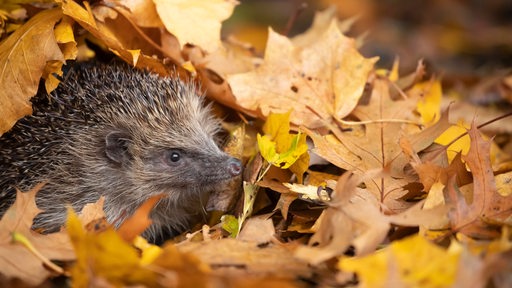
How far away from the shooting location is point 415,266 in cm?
219

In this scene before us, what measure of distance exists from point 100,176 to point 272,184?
80 centimetres

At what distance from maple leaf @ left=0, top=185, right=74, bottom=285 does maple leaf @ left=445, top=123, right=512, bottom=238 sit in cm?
138

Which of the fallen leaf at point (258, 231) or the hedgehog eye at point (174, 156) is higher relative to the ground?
the hedgehog eye at point (174, 156)

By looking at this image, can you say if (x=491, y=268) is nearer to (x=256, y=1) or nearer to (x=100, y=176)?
(x=100, y=176)

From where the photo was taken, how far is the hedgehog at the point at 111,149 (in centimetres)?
319

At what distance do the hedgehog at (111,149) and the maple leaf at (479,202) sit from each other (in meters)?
0.97

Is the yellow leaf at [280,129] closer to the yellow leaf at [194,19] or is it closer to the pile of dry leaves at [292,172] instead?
the pile of dry leaves at [292,172]

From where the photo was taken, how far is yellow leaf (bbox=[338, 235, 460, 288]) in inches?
85.0

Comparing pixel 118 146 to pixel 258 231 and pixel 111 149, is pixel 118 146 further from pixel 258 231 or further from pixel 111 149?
pixel 258 231

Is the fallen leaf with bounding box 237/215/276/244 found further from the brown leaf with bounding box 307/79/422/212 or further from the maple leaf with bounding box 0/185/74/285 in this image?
the maple leaf with bounding box 0/185/74/285

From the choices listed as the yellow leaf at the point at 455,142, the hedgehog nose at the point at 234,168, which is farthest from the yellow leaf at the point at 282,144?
the yellow leaf at the point at 455,142

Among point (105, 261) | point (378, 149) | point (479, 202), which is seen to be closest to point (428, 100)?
point (378, 149)

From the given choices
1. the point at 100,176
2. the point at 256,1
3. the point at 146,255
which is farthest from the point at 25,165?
the point at 256,1

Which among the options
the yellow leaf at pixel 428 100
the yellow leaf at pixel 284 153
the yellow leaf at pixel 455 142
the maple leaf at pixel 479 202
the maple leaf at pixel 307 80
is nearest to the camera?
the maple leaf at pixel 479 202
